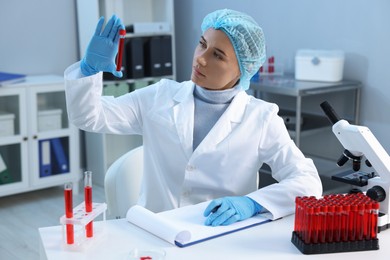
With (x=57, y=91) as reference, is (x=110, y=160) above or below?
below

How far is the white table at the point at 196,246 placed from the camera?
1.27 m

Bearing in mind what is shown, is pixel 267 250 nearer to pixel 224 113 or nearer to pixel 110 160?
pixel 224 113

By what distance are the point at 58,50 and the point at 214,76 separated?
2.31 metres

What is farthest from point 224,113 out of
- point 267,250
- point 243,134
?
point 267,250

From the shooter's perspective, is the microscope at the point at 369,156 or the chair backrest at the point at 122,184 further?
the chair backrest at the point at 122,184

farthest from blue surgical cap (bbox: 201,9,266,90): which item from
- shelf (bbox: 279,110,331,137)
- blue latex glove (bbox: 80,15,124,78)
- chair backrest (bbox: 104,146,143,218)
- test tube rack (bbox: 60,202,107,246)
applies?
shelf (bbox: 279,110,331,137)

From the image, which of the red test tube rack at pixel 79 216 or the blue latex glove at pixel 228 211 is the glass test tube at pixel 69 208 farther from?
the blue latex glove at pixel 228 211

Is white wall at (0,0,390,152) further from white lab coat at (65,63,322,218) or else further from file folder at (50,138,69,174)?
white lab coat at (65,63,322,218)

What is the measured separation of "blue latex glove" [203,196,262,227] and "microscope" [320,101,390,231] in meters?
0.30

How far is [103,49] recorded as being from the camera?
156 cm

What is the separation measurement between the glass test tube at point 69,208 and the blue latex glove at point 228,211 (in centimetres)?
35

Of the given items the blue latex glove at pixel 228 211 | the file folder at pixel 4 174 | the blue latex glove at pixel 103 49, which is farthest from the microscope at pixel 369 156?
the file folder at pixel 4 174

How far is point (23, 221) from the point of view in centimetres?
312

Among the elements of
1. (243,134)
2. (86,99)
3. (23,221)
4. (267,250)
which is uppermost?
(86,99)
